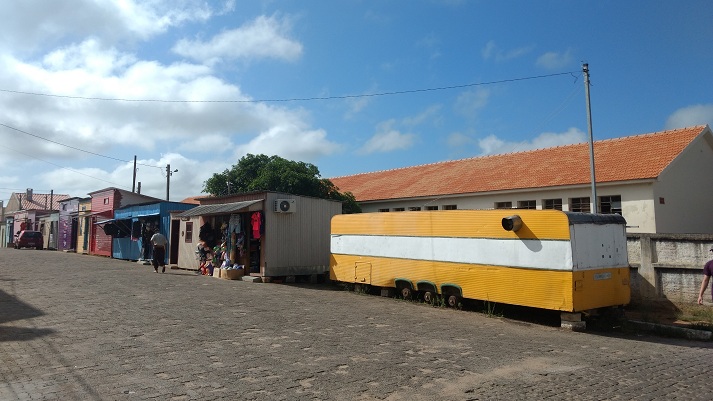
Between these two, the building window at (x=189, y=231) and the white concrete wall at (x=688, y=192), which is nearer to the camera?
the white concrete wall at (x=688, y=192)

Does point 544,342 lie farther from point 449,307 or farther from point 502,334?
point 449,307

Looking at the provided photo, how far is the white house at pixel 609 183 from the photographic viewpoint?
18484mm

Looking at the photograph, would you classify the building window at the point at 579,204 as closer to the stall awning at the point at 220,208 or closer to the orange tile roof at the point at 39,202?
the stall awning at the point at 220,208

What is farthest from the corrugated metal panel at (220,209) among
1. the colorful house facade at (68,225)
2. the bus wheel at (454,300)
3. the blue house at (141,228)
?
the colorful house facade at (68,225)

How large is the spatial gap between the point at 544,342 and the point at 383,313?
12.5ft

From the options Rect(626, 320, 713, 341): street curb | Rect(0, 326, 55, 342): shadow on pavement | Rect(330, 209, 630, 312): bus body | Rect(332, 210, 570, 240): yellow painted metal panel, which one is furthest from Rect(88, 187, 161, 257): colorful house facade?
Rect(626, 320, 713, 341): street curb

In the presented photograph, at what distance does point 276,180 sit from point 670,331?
1975 cm

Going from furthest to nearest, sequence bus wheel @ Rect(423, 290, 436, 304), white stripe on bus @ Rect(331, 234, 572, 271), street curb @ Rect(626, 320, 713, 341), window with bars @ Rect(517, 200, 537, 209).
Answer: window with bars @ Rect(517, 200, 537, 209)
bus wheel @ Rect(423, 290, 436, 304)
white stripe on bus @ Rect(331, 234, 572, 271)
street curb @ Rect(626, 320, 713, 341)

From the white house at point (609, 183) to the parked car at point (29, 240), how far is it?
3058 cm

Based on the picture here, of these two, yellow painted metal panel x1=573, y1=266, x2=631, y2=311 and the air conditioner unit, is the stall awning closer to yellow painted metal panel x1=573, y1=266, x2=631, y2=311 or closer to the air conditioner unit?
the air conditioner unit

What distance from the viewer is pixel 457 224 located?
12570 mm

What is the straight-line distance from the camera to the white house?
18.5 meters

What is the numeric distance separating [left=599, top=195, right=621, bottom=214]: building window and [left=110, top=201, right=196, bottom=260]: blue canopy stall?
1867 cm

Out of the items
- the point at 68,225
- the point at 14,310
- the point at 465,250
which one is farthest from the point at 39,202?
the point at 465,250
